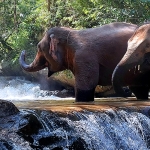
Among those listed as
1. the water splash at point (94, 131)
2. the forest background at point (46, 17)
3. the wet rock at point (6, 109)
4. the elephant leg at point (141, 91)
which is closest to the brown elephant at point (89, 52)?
the elephant leg at point (141, 91)

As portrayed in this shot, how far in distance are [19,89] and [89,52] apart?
9.78 m

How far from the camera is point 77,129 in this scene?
5.64 meters

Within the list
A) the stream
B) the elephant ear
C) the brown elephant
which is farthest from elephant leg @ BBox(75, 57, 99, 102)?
the stream

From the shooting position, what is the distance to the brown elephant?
9114mm

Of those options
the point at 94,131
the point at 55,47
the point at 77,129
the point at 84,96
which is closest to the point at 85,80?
the point at 84,96

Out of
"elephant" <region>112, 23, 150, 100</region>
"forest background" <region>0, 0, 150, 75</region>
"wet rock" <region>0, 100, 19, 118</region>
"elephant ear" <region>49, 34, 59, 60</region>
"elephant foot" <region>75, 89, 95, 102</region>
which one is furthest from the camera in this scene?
"forest background" <region>0, 0, 150, 75</region>

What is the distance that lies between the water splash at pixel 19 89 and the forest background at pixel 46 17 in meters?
0.81

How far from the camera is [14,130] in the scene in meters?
4.97

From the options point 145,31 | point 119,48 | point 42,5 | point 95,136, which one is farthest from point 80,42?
point 42,5

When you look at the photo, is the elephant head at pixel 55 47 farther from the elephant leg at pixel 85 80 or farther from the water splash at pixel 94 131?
the water splash at pixel 94 131

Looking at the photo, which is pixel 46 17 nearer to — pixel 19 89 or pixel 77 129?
pixel 19 89

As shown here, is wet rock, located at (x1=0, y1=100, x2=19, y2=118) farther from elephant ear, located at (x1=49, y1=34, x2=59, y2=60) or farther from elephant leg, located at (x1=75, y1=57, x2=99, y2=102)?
elephant ear, located at (x1=49, y1=34, x2=59, y2=60)

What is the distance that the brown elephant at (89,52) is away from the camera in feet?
29.9

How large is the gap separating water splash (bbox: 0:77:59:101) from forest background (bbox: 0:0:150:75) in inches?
32.0
